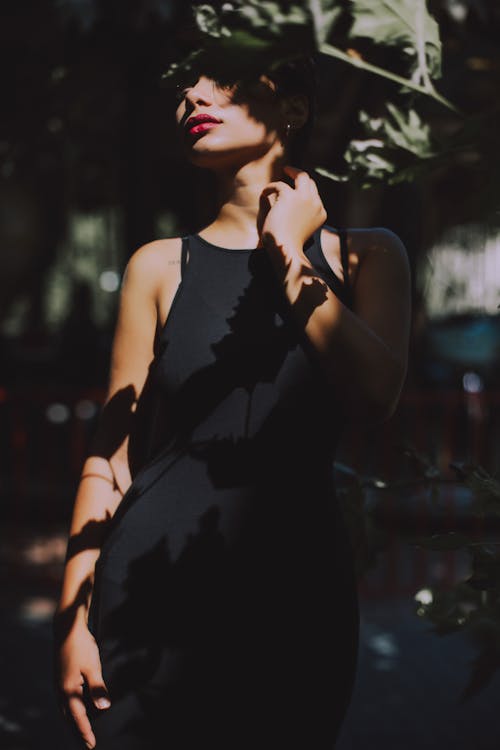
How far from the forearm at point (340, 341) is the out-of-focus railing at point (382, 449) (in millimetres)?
5293

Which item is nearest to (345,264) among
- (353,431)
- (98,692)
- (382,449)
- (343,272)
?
(343,272)

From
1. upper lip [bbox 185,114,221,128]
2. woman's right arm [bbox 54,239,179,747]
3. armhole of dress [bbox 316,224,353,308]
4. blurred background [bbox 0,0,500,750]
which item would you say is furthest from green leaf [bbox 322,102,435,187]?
woman's right arm [bbox 54,239,179,747]

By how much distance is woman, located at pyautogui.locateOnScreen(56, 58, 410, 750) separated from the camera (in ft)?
5.93

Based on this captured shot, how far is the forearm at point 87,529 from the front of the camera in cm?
195

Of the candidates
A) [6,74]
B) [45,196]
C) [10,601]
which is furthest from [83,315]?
[45,196]

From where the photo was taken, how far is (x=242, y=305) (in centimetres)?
191

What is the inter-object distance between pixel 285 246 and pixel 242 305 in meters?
0.14

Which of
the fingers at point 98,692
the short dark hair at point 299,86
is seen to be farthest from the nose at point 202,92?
the fingers at point 98,692

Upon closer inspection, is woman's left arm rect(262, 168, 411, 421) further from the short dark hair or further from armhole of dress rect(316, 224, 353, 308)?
the short dark hair

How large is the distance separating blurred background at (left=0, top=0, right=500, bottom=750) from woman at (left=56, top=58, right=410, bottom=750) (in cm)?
24

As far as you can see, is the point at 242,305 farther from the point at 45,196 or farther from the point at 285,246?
the point at 45,196

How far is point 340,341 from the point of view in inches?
70.2

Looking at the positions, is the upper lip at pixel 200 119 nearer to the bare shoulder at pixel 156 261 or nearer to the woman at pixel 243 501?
the woman at pixel 243 501

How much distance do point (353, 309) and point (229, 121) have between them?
1.33 feet
